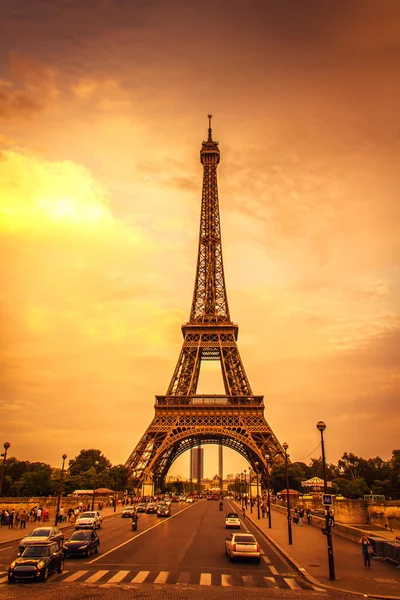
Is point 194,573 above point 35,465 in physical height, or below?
below

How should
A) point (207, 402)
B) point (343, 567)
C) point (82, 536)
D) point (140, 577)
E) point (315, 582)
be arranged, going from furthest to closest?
point (207, 402) < point (82, 536) < point (343, 567) < point (140, 577) < point (315, 582)

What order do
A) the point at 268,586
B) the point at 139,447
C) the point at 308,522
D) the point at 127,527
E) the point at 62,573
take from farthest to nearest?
the point at 139,447, the point at 308,522, the point at 127,527, the point at 62,573, the point at 268,586

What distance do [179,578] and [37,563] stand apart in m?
5.83

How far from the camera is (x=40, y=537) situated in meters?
22.1

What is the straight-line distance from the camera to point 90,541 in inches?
1016

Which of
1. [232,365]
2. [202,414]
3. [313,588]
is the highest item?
[232,365]

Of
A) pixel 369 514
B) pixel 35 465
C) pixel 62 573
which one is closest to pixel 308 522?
pixel 369 514

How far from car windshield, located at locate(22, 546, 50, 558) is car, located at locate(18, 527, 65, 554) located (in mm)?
376

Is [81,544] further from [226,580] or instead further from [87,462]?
[87,462]

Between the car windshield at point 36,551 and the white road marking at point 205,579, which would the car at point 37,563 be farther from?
the white road marking at point 205,579

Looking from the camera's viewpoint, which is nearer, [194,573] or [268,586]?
[268,586]

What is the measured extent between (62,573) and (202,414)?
72.2 metres

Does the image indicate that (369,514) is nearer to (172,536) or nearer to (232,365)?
(172,536)

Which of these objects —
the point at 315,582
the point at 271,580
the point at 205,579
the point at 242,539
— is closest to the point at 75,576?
the point at 205,579
